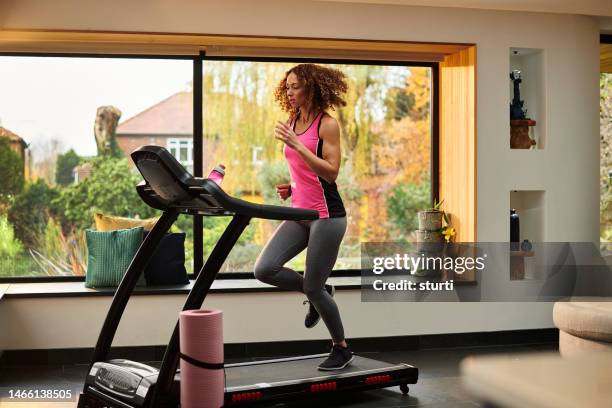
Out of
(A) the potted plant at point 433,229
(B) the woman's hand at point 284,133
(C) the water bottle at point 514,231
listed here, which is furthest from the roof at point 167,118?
(C) the water bottle at point 514,231

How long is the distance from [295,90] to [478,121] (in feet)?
6.49

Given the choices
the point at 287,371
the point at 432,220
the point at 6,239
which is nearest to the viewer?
the point at 287,371

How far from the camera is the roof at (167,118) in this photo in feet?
19.4

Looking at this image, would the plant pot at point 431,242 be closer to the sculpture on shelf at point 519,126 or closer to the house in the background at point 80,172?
the sculpture on shelf at point 519,126

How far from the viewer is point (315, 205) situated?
14.1ft

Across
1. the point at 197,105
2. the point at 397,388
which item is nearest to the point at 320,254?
the point at 397,388

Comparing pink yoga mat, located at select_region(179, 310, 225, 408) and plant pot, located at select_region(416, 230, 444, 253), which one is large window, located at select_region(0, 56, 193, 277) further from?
pink yoga mat, located at select_region(179, 310, 225, 408)

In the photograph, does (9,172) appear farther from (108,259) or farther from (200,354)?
(200,354)

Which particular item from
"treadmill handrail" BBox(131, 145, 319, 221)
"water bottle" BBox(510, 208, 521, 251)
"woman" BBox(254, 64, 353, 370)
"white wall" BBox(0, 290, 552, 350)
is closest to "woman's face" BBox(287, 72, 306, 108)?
"woman" BBox(254, 64, 353, 370)

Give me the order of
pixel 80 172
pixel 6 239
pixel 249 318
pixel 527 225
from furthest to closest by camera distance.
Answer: pixel 527 225 → pixel 80 172 → pixel 6 239 → pixel 249 318

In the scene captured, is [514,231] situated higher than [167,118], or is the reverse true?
[167,118]

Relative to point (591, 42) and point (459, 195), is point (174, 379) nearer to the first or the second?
point (459, 195)

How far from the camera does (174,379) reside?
12.4ft

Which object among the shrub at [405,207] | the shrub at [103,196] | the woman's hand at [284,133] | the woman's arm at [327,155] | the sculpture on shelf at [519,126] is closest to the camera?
the woman's hand at [284,133]
